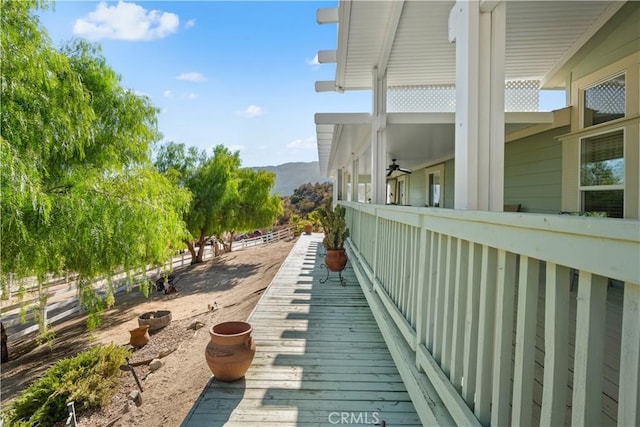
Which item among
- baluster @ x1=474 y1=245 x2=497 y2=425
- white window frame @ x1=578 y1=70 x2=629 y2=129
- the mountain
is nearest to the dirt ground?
baluster @ x1=474 y1=245 x2=497 y2=425

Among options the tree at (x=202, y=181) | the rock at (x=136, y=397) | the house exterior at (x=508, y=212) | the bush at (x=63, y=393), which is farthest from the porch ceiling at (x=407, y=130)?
the tree at (x=202, y=181)

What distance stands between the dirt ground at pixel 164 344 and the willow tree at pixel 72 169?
166 centimetres

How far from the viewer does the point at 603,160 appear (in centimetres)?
404

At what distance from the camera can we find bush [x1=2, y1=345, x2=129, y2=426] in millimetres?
3957

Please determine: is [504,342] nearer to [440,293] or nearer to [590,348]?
[590,348]

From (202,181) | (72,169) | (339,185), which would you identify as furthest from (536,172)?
(202,181)

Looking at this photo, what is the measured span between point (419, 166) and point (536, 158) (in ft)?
19.5

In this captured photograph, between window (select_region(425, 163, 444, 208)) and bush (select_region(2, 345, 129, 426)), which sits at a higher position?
window (select_region(425, 163, 444, 208))

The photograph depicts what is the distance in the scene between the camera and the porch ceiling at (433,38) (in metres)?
3.52

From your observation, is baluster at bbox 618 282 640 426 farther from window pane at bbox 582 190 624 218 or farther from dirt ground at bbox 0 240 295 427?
window pane at bbox 582 190 624 218

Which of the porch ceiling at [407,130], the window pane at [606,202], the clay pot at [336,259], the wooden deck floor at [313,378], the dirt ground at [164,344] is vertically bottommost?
the dirt ground at [164,344]

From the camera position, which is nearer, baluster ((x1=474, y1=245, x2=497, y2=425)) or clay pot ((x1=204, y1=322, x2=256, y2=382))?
baluster ((x1=474, y1=245, x2=497, y2=425))

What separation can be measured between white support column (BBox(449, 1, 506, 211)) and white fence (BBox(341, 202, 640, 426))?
329 mm

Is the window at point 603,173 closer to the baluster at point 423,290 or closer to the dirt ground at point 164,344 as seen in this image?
the baluster at point 423,290
